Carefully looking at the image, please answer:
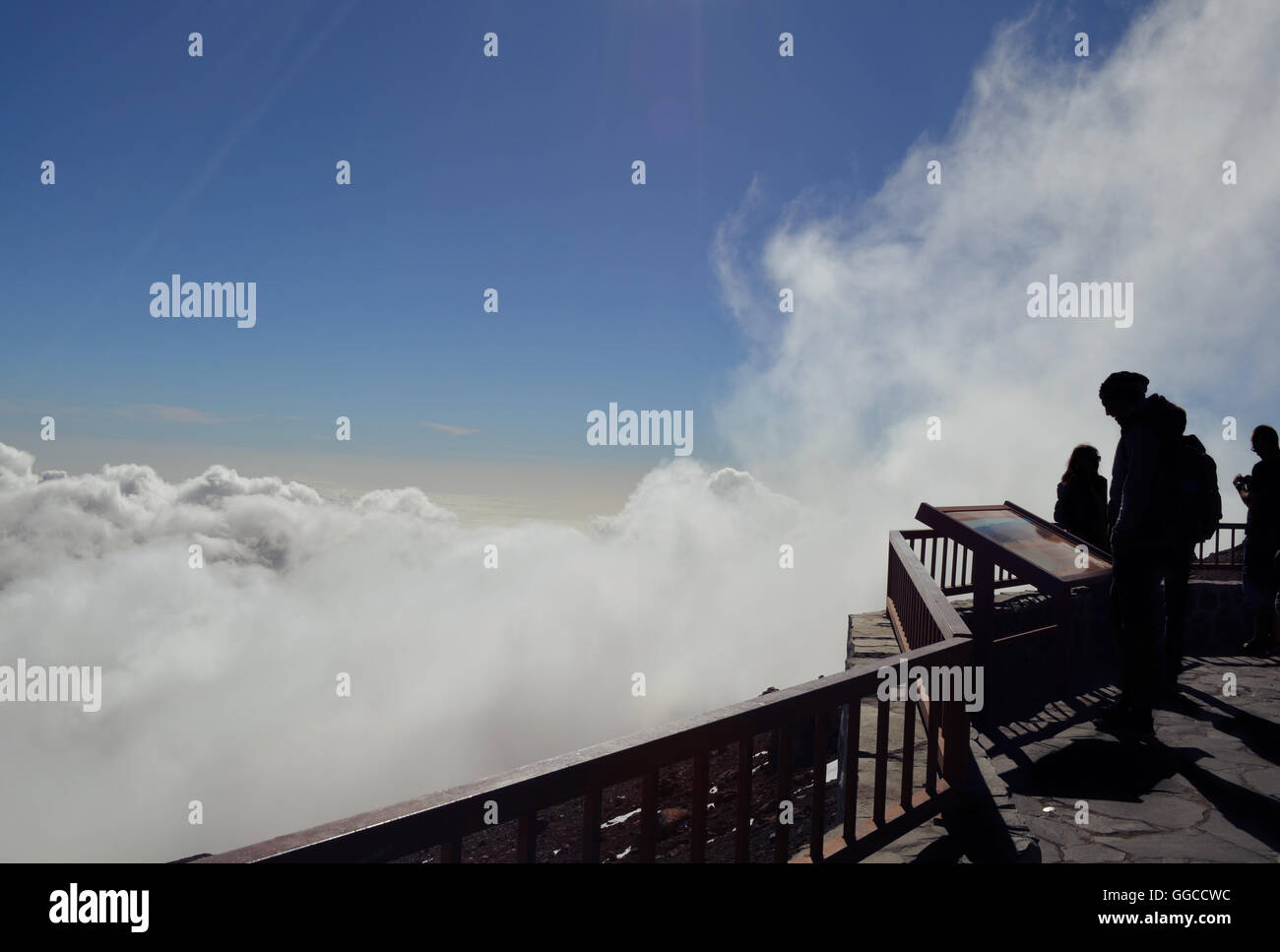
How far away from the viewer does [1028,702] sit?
596 cm

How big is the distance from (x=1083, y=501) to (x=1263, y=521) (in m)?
1.29

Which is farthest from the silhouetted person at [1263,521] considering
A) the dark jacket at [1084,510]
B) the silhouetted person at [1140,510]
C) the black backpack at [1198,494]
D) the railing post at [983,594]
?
the railing post at [983,594]

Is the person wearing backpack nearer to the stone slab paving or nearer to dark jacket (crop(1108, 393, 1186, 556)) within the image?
the stone slab paving

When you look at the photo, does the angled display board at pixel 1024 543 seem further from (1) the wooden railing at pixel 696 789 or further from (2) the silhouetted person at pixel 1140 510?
(1) the wooden railing at pixel 696 789

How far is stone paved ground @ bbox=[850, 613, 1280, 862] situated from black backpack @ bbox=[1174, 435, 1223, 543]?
55.7 inches

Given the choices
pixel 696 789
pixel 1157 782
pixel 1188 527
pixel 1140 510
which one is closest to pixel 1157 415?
pixel 1140 510

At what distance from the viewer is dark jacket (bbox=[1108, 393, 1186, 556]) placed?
448 cm

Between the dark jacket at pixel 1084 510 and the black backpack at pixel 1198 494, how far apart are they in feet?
2.55

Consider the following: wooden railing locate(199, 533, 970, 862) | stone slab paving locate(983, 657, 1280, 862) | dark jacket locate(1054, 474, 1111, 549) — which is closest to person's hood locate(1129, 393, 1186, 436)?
wooden railing locate(199, 533, 970, 862)

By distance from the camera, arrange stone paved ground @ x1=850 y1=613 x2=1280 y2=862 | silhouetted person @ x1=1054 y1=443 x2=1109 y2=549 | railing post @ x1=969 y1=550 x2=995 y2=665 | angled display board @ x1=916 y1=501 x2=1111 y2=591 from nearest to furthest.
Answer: stone paved ground @ x1=850 y1=613 x2=1280 y2=862, angled display board @ x1=916 y1=501 x2=1111 y2=591, railing post @ x1=969 y1=550 x2=995 y2=665, silhouetted person @ x1=1054 y1=443 x2=1109 y2=549

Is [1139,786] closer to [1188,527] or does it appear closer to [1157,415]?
[1157,415]
